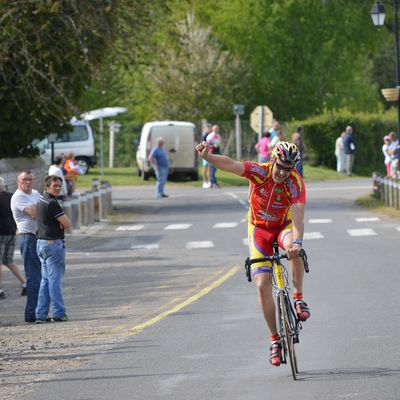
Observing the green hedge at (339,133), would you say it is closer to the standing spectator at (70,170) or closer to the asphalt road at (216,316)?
the standing spectator at (70,170)

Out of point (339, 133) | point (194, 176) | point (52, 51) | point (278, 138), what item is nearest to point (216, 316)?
point (52, 51)

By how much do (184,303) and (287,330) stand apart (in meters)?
6.16

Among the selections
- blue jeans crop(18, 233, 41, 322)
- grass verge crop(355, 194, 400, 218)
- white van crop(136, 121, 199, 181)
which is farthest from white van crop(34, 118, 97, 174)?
blue jeans crop(18, 233, 41, 322)

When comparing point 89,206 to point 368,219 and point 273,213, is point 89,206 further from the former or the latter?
point 273,213

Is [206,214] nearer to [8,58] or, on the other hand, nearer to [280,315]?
[8,58]

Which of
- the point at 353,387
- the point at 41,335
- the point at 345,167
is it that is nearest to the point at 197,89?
the point at 345,167

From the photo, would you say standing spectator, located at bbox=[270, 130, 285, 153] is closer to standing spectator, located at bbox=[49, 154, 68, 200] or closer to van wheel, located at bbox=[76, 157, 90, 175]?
standing spectator, located at bbox=[49, 154, 68, 200]

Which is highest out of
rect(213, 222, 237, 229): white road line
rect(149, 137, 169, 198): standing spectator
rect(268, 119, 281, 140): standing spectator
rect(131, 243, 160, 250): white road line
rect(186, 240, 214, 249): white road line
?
rect(268, 119, 281, 140): standing spectator

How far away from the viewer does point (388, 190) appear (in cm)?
3481

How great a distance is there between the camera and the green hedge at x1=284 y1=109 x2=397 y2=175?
192 ft

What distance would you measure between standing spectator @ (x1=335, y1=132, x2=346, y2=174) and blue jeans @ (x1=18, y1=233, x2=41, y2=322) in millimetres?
38577

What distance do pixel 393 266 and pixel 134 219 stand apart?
14708 millimetres

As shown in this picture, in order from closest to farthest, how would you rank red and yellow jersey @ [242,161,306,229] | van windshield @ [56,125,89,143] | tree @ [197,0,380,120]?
red and yellow jersey @ [242,161,306,229] → van windshield @ [56,125,89,143] → tree @ [197,0,380,120]

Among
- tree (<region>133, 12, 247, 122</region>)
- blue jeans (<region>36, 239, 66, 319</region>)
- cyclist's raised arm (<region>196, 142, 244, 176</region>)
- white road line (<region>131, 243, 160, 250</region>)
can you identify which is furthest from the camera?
tree (<region>133, 12, 247, 122</region>)
